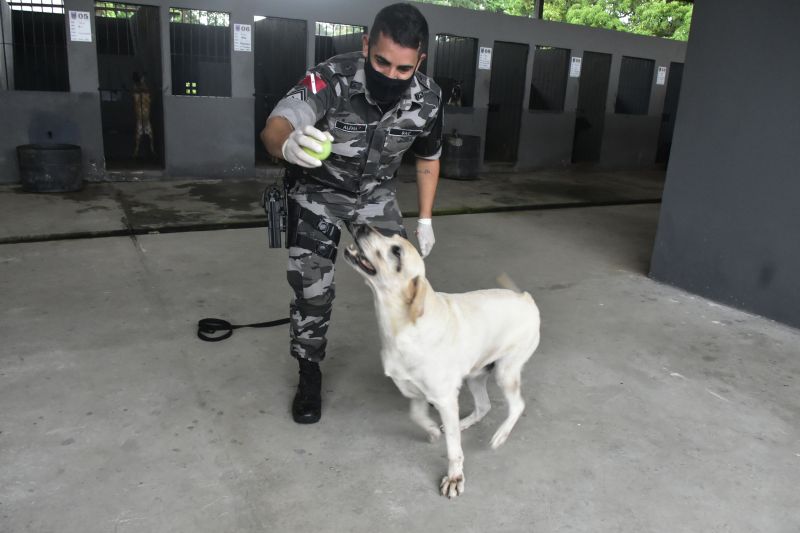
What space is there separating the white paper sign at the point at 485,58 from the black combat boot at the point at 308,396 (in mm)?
7915

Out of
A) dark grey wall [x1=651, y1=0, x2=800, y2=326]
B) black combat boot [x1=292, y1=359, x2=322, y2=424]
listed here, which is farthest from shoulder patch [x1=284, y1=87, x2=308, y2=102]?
dark grey wall [x1=651, y1=0, x2=800, y2=326]

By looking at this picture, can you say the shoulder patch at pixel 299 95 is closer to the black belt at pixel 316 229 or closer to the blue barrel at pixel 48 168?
the black belt at pixel 316 229

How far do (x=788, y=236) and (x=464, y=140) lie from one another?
542 cm

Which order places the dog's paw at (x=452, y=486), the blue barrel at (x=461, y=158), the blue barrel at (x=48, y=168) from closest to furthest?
1. the dog's paw at (x=452, y=486)
2. the blue barrel at (x=48, y=168)
3. the blue barrel at (x=461, y=158)

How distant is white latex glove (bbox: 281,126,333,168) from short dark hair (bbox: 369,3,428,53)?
1.73 ft

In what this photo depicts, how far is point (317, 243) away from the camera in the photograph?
8.00 ft

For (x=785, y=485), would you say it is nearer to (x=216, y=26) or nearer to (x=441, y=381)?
(x=441, y=381)

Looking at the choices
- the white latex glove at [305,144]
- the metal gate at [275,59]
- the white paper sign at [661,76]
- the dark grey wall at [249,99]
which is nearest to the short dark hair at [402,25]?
the white latex glove at [305,144]

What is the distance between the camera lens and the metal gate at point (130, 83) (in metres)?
7.95

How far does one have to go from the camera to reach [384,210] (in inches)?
100

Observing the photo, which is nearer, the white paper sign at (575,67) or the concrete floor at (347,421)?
the concrete floor at (347,421)

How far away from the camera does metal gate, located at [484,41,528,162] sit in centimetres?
1019

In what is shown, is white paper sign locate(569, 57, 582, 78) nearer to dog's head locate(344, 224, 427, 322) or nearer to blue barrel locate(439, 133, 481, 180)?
blue barrel locate(439, 133, 481, 180)

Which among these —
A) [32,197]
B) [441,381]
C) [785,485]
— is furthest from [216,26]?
[785,485]
